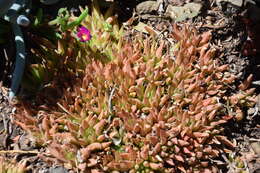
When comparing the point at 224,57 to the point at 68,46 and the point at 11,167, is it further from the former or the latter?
the point at 11,167

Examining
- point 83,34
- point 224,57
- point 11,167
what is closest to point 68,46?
point 83,34

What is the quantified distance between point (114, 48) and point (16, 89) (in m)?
0.80

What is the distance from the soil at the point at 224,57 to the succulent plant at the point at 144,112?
0.11m

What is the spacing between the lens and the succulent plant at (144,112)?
2.95 m

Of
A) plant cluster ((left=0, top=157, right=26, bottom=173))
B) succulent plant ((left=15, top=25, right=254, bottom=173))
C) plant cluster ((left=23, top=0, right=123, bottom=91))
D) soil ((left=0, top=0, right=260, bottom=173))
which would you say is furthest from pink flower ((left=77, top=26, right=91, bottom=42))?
plant cluster ((left=0, top=157, right=26, bottom=173))

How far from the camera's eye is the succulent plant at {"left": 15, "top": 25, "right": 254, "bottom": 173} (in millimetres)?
2951

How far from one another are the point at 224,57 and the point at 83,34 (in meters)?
1.13

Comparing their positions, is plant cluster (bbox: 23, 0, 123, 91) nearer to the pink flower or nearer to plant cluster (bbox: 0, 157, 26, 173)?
the pink flower

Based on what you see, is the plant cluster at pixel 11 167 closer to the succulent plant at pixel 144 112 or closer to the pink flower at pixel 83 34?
the succulent plant at pixel 144 112

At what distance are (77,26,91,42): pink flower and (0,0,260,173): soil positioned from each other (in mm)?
335

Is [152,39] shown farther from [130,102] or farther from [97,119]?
[97,119]

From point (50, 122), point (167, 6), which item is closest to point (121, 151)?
point (50, 122)

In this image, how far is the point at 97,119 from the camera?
304 centimetres

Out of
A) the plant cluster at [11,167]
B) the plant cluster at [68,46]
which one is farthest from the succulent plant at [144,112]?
the plant cluster at [11,167]
